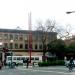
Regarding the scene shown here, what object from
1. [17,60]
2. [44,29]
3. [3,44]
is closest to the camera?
[17,60]

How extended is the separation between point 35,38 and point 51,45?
52.8 ft

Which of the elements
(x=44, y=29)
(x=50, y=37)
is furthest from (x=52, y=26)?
(x=50, y=37)

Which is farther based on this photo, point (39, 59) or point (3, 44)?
point (3, 44)

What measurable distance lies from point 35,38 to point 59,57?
14.9 metres

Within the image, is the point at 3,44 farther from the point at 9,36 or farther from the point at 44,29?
the point at 44,29

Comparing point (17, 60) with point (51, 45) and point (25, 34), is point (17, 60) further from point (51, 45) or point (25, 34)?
point (25, 34)

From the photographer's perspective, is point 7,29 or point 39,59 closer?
point 39,59

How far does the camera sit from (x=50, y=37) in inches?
4567

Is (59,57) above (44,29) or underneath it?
underneath

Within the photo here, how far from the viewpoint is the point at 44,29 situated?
100 m

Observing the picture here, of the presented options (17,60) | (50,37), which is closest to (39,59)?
(17,60)

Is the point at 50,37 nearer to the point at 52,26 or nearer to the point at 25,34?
the point at 25,34

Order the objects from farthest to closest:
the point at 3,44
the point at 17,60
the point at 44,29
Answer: the point at 3,44
the point at 44,29
the point at 17,60

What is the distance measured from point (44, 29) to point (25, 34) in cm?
1961
